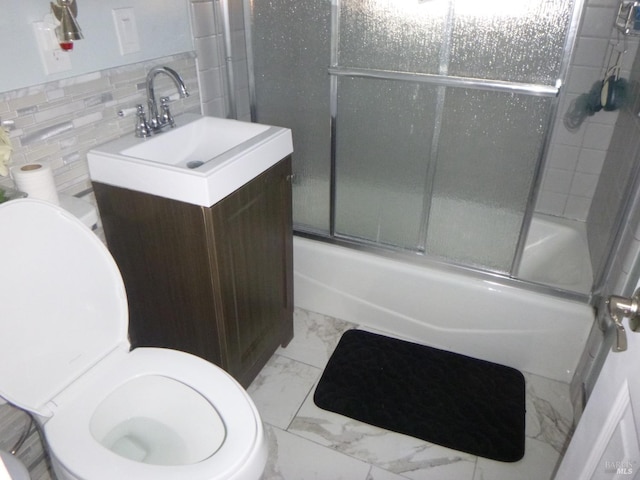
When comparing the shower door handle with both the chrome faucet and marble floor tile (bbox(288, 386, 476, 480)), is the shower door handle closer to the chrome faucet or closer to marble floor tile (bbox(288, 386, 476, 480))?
marble floor tile (bbox(288, 386, 476, 480))

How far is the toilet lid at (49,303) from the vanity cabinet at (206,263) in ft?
0.64

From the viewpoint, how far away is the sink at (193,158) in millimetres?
1245

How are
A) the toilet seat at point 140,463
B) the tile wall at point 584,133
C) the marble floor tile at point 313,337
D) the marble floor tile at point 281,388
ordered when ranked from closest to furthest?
1. the toilet seat at point 140,463
2. the marble floor tile at point 281,388
3. the tile wall at point 584,133
4. the marble floor tile at point 313,337

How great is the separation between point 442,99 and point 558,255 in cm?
93

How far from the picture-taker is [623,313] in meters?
0.70

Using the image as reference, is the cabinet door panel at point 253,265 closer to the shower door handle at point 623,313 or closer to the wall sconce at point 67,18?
the wall sconce at point 67,18

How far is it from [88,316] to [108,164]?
0.42 meters

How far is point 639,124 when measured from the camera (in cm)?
163

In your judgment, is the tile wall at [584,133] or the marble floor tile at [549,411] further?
the tile wall at [584,133]

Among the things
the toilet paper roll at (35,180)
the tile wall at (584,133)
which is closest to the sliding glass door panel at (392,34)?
the tile wall at (584,133)

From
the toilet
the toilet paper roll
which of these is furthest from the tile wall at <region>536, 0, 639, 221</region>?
the toilet paper roll

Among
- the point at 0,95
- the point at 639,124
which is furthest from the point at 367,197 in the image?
the point at 0,95

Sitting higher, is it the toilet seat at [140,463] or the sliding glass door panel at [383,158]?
the sliding glass door panel at [383,158]

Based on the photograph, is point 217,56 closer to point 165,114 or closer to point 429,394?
point 165,114
